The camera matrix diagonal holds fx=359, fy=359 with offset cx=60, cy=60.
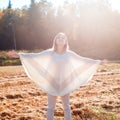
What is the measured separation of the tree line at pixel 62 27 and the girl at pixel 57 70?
3314cm

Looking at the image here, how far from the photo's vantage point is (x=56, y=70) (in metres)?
5.73

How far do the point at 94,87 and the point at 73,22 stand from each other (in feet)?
112

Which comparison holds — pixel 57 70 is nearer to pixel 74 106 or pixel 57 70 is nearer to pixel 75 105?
pixel 74 106

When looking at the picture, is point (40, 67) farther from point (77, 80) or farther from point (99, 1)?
point (99, 1)

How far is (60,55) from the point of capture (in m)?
5.70

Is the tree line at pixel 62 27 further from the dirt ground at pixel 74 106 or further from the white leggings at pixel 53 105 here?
the white leggings at pixel 53 105

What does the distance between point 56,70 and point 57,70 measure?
16 millimetres

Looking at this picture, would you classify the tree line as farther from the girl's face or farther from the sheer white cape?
the girl's face

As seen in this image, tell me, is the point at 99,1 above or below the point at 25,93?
above

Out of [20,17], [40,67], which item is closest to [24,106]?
[40,67]

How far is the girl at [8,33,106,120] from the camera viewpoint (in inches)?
224

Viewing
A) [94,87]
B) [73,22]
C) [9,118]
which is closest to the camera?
[9,118]

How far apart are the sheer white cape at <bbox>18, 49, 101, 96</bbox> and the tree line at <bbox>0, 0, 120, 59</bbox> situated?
3309 centimetres

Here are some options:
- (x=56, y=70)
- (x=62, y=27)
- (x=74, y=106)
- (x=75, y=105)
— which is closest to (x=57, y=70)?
(x=56, y=70)
